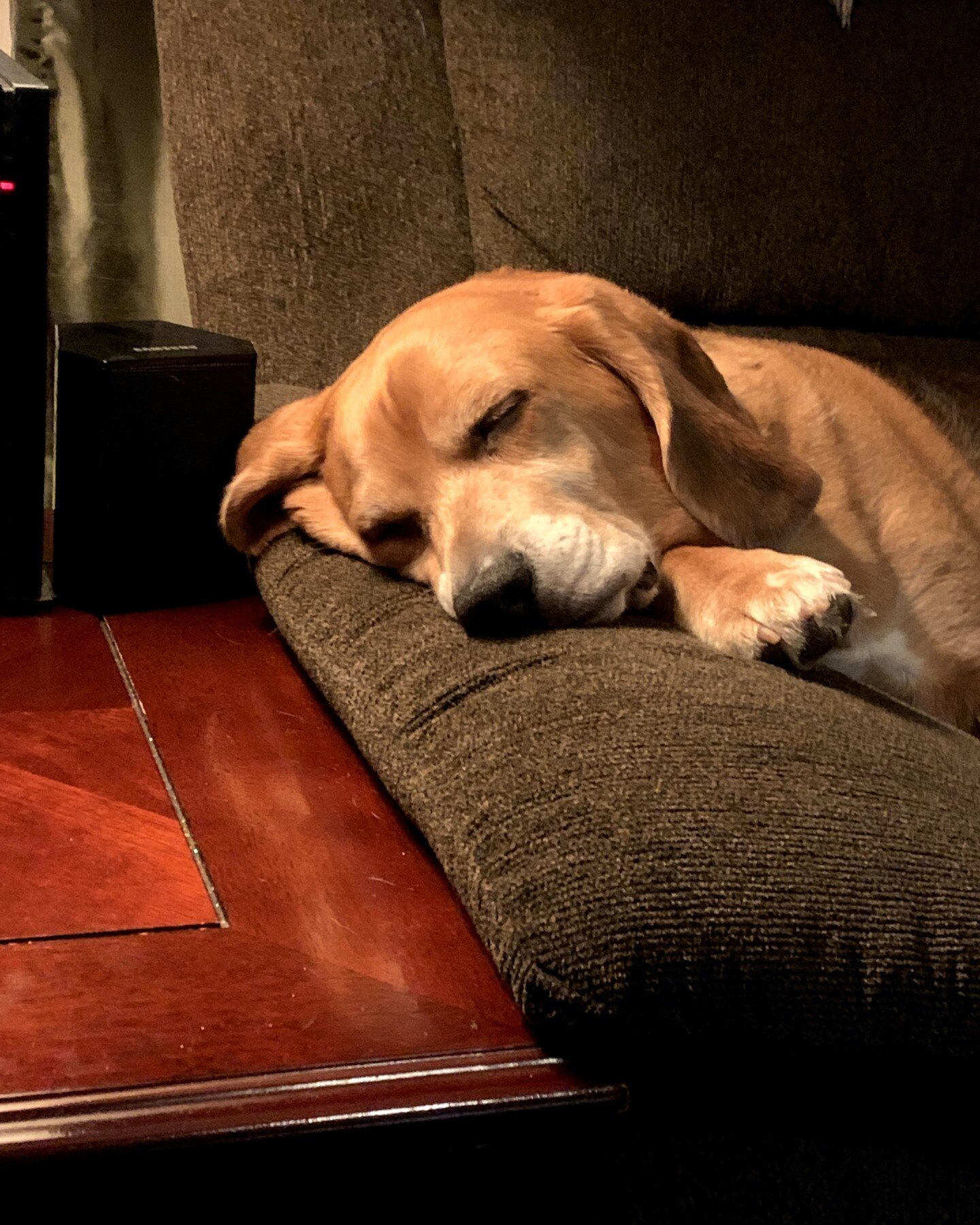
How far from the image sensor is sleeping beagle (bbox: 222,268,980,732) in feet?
4.94

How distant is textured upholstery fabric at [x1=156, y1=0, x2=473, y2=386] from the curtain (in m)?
0.38

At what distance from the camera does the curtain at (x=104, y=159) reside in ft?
8.30

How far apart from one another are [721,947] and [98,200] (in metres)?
2.31

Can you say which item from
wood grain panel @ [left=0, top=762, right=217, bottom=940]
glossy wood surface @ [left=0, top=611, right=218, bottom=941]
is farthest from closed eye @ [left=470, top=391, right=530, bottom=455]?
wood grain panel @ [left=0, top=762, right=217, bottom=940]

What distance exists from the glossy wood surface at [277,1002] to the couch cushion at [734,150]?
5.11 feet

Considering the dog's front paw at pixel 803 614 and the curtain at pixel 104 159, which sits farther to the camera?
the curtain at pixel 104 159

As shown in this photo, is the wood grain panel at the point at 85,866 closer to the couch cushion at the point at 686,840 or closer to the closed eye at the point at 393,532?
the couch cushion at the point at 686,840

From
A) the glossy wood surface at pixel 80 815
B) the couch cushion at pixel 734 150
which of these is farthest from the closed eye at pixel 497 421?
the couch cushion at pixel 734 150

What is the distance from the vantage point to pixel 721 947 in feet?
3.18

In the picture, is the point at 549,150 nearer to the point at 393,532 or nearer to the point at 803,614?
the point at 393,532

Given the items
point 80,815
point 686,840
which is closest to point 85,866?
point 80,815

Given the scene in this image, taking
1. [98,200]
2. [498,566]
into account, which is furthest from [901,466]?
[98,200]

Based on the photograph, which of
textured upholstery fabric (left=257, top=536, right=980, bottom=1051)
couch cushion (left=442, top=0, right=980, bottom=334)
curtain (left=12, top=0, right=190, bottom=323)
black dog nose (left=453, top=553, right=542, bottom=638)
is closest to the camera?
textured upholstery fabric (left=257, top=536, right=980, bottom=1051)

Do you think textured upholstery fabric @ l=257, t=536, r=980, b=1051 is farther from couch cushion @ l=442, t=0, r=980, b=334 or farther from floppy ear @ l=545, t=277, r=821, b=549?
couch cushion @ l=442, t=0, r=980, b=334
